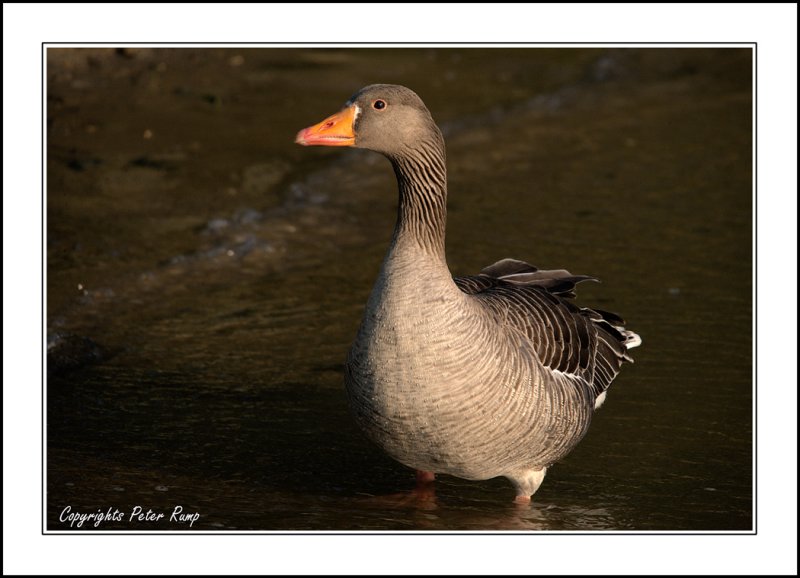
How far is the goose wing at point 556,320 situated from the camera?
253 inches

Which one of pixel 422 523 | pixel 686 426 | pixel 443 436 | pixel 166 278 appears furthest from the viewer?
pixel 166 278

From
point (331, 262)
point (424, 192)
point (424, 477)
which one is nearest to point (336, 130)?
point (424, 192)

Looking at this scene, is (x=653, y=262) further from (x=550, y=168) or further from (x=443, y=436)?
(x=443, y=436)

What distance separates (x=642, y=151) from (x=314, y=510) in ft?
28.8

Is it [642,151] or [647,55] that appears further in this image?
[647,55]

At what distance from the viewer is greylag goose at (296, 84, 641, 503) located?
18.5 feet

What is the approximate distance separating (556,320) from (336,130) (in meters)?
1.76

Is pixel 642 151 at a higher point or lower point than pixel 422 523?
higher

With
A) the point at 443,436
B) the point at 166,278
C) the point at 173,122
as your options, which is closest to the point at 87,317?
the point at 166,278

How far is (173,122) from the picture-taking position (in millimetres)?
14266
